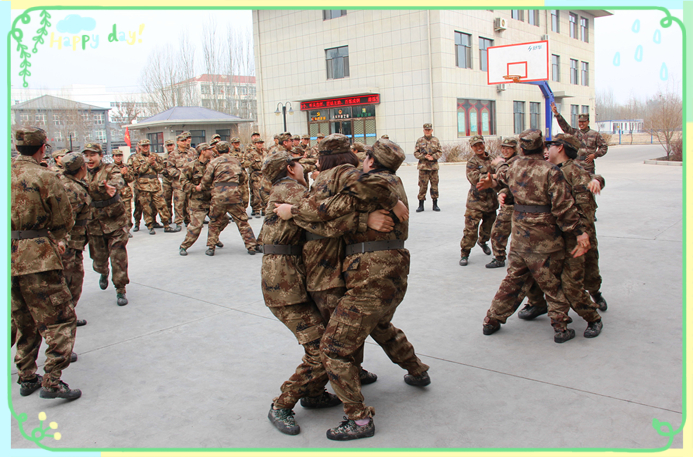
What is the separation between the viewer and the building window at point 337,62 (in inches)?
1294

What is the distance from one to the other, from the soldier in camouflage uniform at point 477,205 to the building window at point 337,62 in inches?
1034

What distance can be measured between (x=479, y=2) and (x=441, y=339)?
3.00 meters

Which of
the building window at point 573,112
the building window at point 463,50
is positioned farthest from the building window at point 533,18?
the building window at point 573,112

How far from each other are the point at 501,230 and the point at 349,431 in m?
4.80

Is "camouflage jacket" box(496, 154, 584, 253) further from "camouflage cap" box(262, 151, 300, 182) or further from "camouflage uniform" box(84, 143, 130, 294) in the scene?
"camouflage uniform" box(84, 143, 130, 294)

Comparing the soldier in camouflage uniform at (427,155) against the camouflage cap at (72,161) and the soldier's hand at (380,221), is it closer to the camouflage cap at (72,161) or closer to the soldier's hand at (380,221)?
the camouflage cap at (72,161)

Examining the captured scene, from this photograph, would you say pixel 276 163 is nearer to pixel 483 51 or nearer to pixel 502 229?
pixel 502 229

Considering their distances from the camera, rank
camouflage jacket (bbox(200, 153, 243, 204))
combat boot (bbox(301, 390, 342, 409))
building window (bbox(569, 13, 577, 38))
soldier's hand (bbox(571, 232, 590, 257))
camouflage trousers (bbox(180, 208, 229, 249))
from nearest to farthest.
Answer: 1. combat boot (bbox(301, 390, 342, 409))
2. soldier's hand (bbox(571, 232, 590, 257))
3. camouflage jacket (bbox(200, 153, 243, 204))
4. camouflage trousers (bbox(180, 208, 229, 249))
5. building window (bbox(569, 13, 577, 38))

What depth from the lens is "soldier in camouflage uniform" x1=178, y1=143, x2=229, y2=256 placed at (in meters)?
9.52

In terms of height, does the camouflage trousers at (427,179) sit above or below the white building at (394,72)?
below

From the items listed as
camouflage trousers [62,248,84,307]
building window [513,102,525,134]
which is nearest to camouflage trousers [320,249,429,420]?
camouflage trousers [62,248,84,307]

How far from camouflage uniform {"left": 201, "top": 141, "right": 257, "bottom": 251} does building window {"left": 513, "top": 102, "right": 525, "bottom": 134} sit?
1177 inches

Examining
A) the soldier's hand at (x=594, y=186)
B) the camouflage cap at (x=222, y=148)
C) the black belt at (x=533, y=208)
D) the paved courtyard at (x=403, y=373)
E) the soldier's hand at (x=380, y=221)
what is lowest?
the paved courtyard at (x=403, y=373)

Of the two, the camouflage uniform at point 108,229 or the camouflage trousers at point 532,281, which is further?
the camouflage uniform at point 108,229
